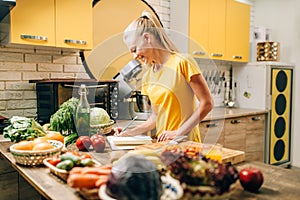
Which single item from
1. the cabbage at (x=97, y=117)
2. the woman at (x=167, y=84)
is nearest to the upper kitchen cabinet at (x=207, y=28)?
the woman at (x=167, y=84)

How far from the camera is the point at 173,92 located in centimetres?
179

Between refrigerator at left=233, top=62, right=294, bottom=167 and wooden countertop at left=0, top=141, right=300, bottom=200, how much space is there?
262cm

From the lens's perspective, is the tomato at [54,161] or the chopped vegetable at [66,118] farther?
the chopped vegetable at [66,118]

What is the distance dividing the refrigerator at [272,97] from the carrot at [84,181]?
324 cm

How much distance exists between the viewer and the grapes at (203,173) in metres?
0.87

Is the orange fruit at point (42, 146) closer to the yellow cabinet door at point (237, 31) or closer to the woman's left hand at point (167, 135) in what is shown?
the woman's left hand at point (167, 135)

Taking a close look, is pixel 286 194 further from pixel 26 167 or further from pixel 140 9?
pixel 140 9

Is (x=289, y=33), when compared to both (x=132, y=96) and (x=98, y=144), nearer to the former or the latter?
(x=132, y=96)

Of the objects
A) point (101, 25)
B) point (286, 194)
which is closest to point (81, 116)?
point (286, 194)

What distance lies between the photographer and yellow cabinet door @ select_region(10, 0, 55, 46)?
82.9 inches

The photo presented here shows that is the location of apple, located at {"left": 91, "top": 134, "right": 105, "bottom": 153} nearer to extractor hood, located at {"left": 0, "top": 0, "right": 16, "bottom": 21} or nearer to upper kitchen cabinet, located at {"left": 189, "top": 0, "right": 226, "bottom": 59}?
extractor hood, located at {"left": 0, "top": 0, "right": 16, "bottom": 21}

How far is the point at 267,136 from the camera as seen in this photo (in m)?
3.81

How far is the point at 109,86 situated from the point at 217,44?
5.48 feet

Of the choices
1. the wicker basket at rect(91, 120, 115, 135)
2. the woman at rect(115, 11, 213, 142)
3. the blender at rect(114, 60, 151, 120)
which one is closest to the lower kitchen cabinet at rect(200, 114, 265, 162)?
the blender at rect(114, 60, 151, 120)
